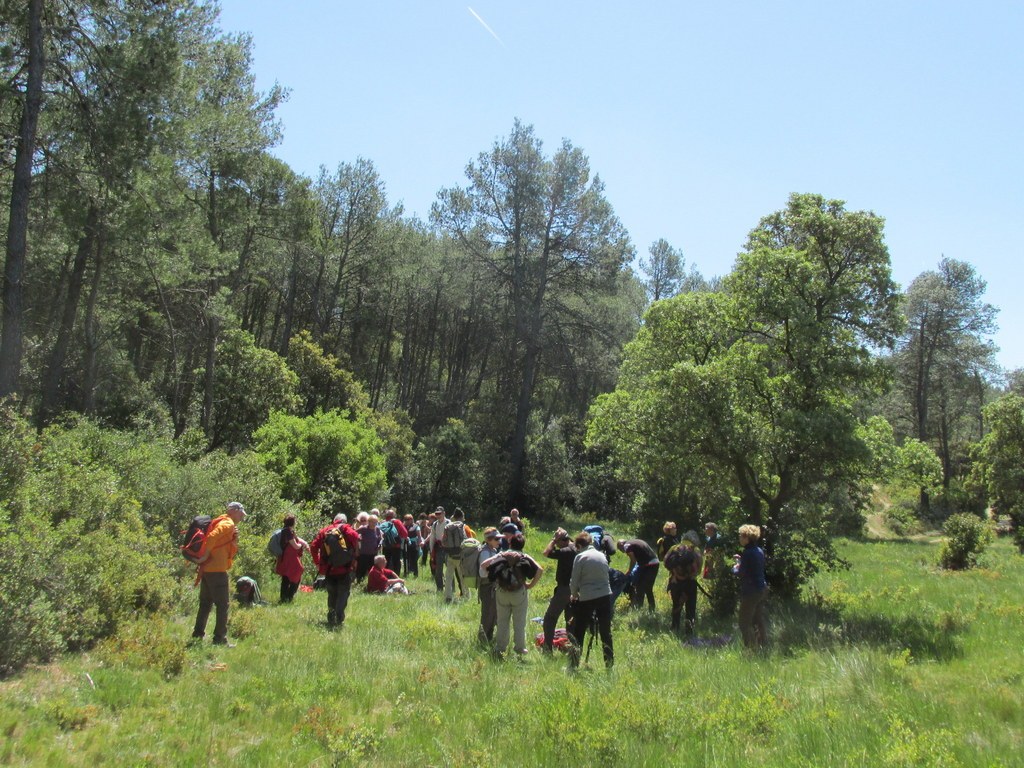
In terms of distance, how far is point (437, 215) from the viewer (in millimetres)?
33500

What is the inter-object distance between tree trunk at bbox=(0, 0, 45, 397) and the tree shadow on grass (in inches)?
497

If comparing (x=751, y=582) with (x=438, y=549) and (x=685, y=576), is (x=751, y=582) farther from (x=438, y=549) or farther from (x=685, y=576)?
(x=438, y=549)

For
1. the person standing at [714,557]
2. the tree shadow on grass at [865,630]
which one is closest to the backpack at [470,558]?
the person standing at [714,557]

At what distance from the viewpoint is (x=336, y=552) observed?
9.66 metres

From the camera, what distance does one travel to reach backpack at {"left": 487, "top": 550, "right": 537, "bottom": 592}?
8.48 meters

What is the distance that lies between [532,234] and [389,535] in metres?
21.5

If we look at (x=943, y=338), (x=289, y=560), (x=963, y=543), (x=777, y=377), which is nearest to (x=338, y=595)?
(x=289, y=560)

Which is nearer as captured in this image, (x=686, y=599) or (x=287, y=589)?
(x=686, y=599)

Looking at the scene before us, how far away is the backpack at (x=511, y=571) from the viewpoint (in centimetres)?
848

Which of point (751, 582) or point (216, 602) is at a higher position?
point (751, 582)

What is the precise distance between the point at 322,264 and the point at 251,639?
99.6 ft

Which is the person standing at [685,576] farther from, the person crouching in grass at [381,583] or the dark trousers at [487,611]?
the person crouching in grass at [381,583]

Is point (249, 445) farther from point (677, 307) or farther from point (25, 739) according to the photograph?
point (25, 739)

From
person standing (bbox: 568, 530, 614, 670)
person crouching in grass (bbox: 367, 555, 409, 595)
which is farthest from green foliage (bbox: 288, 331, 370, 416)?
person standing (bbox: 568, 530, 614, 670)
